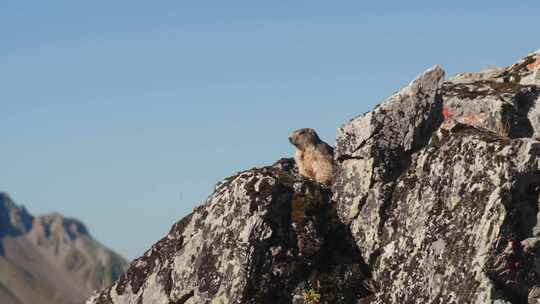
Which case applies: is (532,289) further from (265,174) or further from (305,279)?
(265,174)

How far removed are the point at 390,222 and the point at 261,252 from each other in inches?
164

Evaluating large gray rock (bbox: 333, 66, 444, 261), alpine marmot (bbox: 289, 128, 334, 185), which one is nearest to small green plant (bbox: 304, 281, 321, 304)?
large gray rock (bbox: 333, 66, 444, 261)

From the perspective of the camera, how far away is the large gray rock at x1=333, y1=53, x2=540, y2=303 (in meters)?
25.7

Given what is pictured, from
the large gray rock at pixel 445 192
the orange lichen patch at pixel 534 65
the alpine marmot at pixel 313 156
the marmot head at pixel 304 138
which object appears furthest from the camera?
the orange lichen patch at pixel 534 65

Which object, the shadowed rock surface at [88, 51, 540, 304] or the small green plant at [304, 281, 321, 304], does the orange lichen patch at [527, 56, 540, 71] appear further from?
the small green plant at [304, 281, 321, 304]

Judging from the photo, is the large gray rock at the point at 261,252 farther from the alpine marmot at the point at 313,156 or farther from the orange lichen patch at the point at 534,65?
the orange lichen patch at the point at 534,65

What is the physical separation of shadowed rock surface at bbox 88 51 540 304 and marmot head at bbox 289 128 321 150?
3.17 meters

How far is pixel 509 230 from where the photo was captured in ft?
84.4

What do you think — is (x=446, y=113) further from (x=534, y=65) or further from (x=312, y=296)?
(x=312, y=296)

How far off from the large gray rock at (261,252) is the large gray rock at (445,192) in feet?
2.80

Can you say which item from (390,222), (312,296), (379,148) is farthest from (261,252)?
(379,148)

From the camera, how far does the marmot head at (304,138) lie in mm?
33809

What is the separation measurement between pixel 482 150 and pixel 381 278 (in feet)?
16.4

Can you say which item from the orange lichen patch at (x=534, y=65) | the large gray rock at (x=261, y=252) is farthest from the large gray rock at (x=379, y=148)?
the orange lichen patch at (x=534, y=65)
